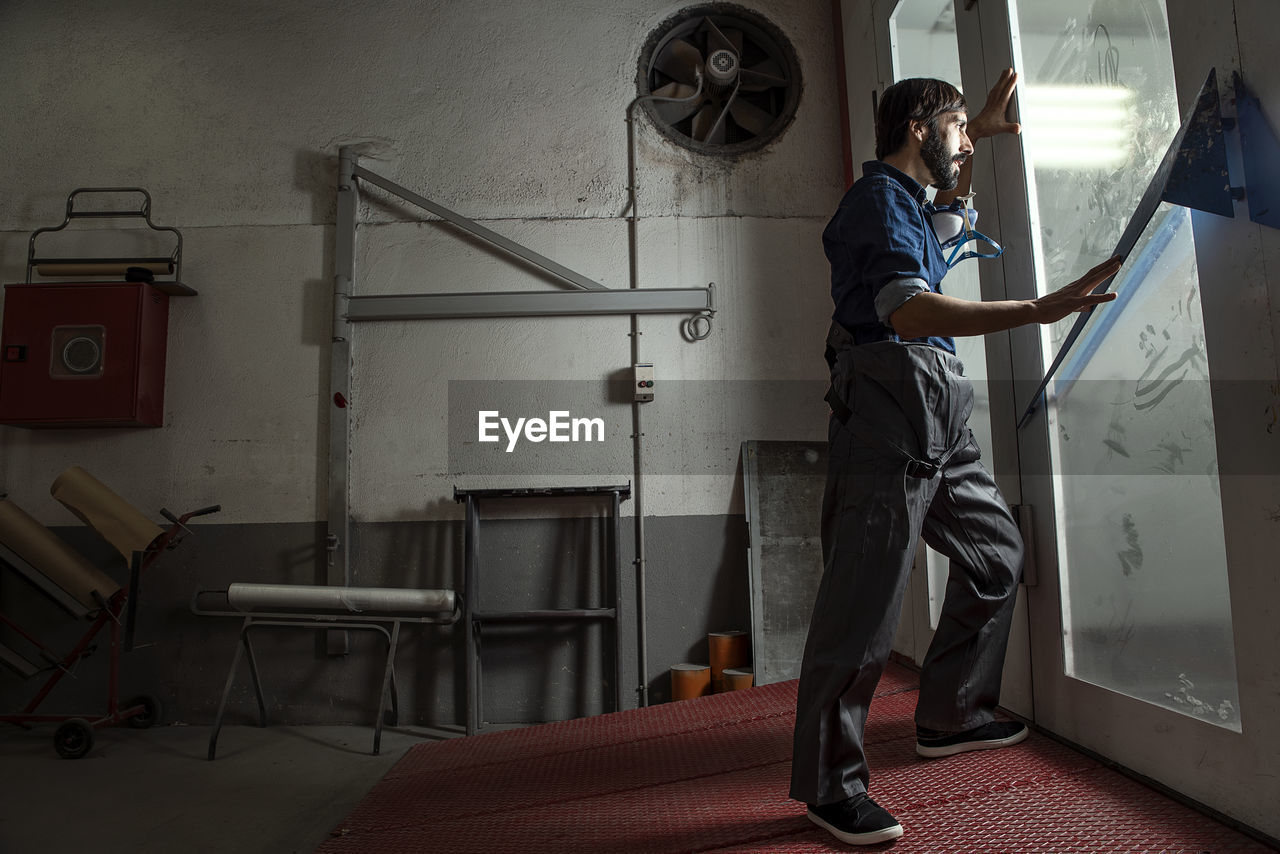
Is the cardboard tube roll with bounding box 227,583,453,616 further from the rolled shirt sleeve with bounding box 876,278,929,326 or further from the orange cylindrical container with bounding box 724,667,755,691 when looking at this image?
the rolled shirt sleeve with bounding box 876,278,929,326

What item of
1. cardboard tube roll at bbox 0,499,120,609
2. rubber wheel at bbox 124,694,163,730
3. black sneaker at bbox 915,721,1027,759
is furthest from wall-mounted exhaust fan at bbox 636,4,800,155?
rubber wheel at bbox 124,694,163,730

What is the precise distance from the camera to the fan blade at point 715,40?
3.96 m

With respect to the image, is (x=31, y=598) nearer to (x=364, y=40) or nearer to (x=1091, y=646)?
(x=364, y=40)

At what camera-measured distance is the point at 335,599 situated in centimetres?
326

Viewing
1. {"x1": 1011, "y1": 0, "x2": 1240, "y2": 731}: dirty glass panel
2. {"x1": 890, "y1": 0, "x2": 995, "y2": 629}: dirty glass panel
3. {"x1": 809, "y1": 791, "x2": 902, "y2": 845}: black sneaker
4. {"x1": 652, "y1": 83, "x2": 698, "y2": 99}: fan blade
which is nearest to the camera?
{"x1": 809, "y1": 791, "x2": 902, "y2": 845}: black sneaker

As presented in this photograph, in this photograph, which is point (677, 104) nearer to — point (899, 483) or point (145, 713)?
point (899, 483)

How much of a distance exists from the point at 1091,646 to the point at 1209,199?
3.41ft

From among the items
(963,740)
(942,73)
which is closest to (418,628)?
(963,740)

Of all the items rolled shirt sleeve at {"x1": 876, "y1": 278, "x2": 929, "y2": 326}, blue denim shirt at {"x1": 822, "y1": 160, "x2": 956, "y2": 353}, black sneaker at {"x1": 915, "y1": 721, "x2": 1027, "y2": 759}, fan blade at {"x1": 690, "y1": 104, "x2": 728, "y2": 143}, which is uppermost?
fan blade at {"x1": 690, "y1": 104, "x2": 728, "y2": 143}

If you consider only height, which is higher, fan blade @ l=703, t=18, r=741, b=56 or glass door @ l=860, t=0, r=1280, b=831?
fan blade @ l=703, t=18, r=741, b=56

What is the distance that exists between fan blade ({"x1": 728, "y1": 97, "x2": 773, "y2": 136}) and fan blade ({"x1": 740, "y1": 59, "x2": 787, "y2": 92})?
92mm

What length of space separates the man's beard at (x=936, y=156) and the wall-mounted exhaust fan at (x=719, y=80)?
2285 mm

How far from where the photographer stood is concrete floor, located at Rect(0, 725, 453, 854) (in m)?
2.37

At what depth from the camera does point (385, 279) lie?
152 inches
